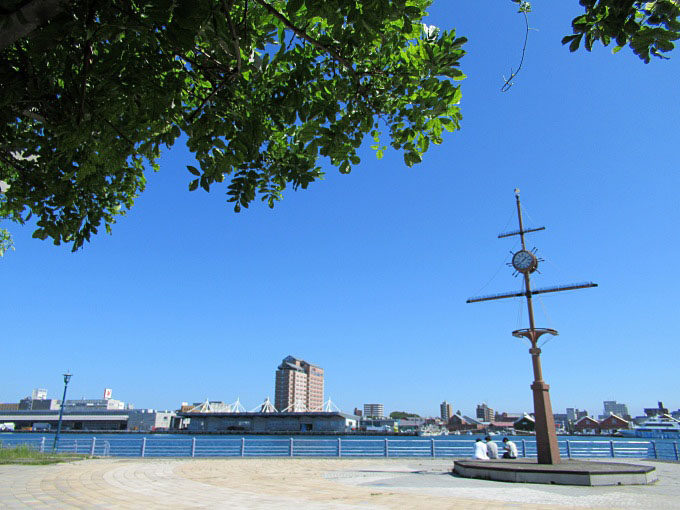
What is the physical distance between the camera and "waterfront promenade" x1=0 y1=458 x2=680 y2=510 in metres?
7.05

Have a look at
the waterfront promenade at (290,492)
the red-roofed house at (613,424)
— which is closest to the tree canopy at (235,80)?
the waterfront promenade at (290,492)

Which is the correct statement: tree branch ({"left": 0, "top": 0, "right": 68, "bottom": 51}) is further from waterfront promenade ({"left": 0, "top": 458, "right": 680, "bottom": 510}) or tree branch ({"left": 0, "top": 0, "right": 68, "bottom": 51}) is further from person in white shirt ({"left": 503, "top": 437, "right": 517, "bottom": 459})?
person in white shirt ({"left": 503, "top": 437, "right": 517, "bottom": 459})

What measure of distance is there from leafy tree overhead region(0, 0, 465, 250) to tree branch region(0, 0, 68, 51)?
0.33 m

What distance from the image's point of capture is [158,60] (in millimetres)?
4363

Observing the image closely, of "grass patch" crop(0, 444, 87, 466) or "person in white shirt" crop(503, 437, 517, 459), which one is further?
"person in white shirt" crop(503, 437, 517, 459)

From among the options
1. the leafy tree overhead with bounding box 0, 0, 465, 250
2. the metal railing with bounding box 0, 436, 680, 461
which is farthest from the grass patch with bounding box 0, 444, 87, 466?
the leafy tree overhead with bounding box 0, 0, 465, 250

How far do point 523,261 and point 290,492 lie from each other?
1236 centimetres

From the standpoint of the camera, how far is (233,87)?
470 centimetres

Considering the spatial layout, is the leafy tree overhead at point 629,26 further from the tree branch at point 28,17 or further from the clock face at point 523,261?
the clock face at point 523,261

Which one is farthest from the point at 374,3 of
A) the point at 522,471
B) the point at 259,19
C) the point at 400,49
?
the point at 522,471

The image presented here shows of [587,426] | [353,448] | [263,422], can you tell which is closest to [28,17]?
[353,448]

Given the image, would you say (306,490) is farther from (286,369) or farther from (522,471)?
(286,369)

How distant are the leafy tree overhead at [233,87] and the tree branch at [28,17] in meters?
0.33

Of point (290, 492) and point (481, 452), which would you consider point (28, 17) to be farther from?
point (481, 452)
